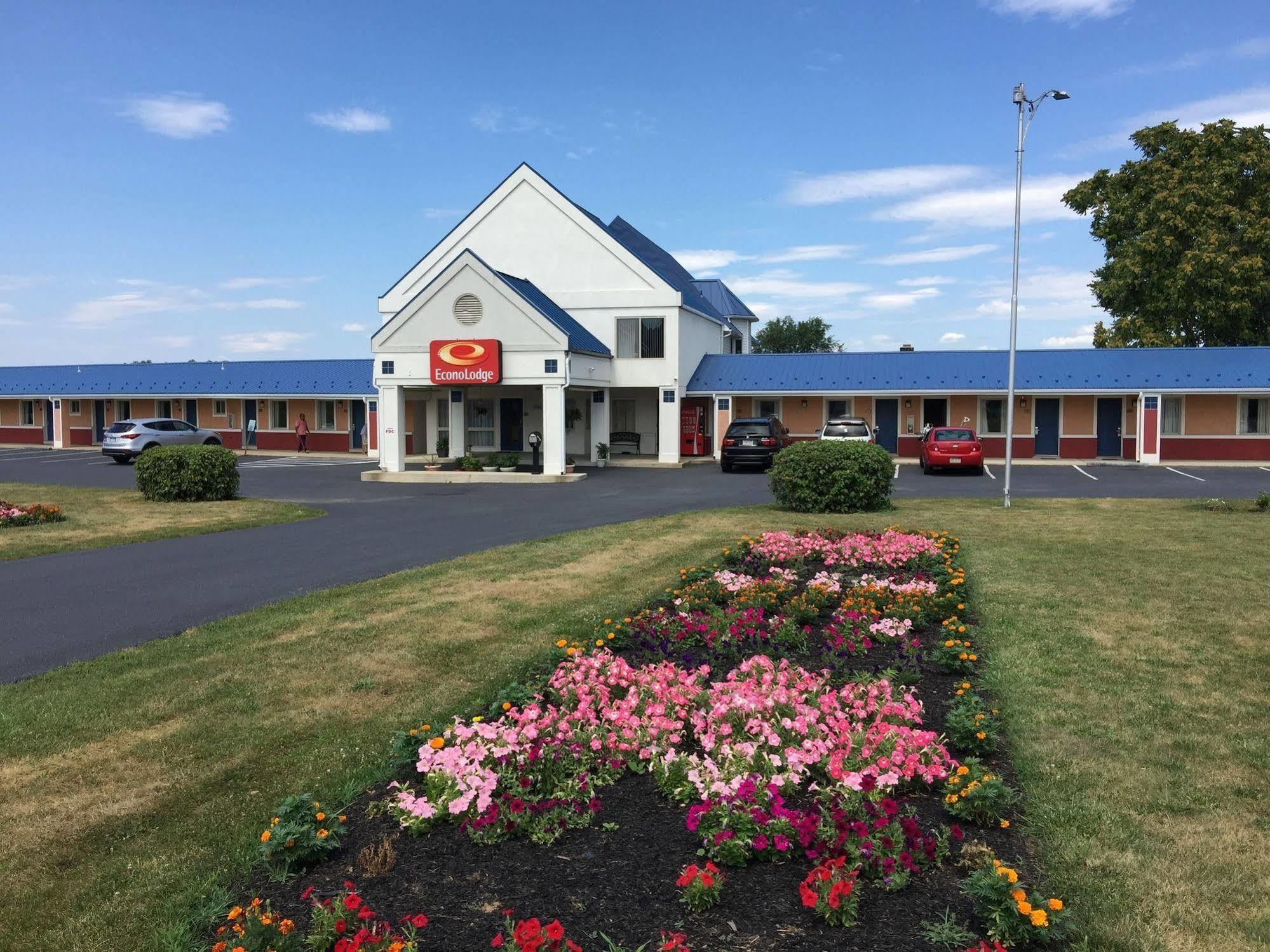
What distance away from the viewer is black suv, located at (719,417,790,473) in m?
31.5

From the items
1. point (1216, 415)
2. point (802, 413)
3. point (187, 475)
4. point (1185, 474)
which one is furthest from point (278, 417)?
point (1216, 415)

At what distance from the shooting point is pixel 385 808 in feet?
16.9

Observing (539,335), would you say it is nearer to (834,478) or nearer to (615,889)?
(834,478)

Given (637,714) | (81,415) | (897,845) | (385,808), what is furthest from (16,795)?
(81,415)

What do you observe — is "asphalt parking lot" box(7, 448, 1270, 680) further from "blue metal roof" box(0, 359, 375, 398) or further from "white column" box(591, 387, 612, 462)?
"blue metal roof" box(0, 359, 375, 398)

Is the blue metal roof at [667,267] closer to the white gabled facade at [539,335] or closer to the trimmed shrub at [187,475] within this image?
the white gabled facade at [539,335]

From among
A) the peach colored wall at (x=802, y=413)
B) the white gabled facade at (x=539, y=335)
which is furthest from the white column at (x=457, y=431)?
the peach colored wall at (x=802, y=413)

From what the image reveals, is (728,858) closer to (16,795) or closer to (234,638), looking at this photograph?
(16,795)

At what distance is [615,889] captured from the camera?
431 cm

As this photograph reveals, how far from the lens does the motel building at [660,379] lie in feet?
106

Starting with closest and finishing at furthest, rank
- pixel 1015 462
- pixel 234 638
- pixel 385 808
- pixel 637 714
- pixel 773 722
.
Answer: pixel 385 808
pixel 773 722
pixel 637 714
pixel 234 638
pixel 1015 462

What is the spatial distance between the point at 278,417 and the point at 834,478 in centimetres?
3655

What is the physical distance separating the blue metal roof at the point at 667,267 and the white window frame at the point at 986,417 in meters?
12.0

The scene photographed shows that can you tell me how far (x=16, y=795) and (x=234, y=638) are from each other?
3.42 meters
